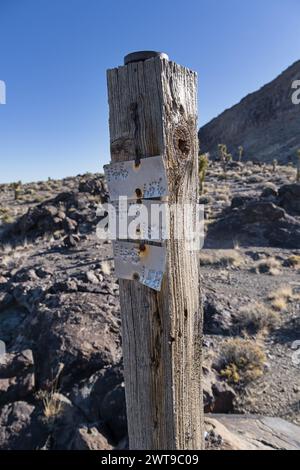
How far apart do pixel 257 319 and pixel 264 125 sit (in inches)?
3000

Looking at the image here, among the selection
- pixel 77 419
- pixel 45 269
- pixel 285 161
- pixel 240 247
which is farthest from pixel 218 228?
pixel 285 161

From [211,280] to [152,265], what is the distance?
8.19 metres

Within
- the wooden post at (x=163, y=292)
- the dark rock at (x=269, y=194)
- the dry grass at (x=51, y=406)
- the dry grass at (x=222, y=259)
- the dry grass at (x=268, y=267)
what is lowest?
the dry grass at (x=51, y=406)

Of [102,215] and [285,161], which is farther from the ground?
[285,161]

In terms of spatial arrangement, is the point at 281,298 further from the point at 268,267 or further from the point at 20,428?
the point at 20,428

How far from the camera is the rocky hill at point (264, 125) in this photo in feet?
202

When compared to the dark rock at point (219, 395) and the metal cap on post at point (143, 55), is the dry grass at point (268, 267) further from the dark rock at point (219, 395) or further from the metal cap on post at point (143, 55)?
the metal cap on post at point (143, 55)

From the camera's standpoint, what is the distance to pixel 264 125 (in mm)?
74562

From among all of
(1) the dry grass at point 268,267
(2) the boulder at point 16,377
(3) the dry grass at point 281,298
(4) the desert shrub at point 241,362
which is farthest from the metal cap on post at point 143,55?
(1) the dry grass at point 268,267

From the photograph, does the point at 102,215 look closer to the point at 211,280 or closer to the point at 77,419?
the point at 211,280

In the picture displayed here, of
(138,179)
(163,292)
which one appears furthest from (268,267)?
(138,179)

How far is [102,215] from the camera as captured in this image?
49.0ft

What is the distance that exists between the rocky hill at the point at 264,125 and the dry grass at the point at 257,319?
4929cm
